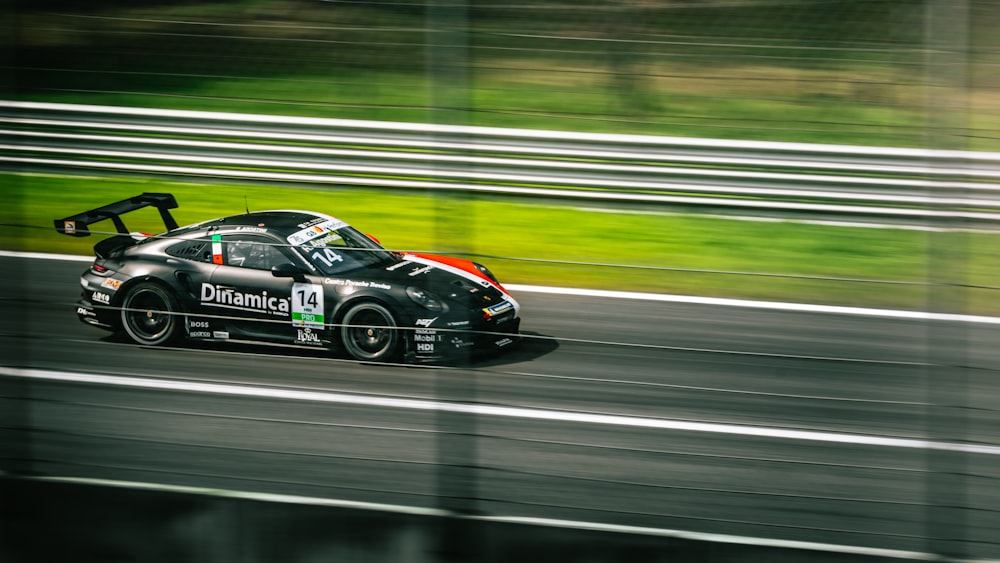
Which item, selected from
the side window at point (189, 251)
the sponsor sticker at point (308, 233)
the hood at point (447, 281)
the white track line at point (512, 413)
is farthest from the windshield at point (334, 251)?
the white track line at point (512, 413)

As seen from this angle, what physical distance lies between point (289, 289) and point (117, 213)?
71.5 inches

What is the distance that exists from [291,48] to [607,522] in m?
1.53

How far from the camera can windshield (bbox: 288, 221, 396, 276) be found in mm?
4191

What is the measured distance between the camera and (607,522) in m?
2.88

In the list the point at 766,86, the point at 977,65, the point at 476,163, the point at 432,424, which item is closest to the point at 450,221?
the point at 476,163

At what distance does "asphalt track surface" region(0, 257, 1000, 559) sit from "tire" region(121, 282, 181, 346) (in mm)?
82

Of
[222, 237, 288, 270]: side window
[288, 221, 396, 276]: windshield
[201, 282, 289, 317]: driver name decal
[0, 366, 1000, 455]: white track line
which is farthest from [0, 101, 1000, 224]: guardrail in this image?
[201, 282, 289, 317]: driver name decal

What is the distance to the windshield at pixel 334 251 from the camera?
419 centimetres

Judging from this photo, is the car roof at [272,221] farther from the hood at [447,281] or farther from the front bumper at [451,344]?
the front bumper at [451,344]

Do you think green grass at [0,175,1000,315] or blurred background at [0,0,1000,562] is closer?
blurred background at [0,0,1000,562]

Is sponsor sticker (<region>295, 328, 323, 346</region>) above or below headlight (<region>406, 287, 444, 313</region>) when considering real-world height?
below

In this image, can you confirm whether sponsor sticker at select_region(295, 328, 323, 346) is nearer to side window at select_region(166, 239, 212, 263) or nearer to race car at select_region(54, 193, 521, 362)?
race car at select_region(54, 193, 521, 362)

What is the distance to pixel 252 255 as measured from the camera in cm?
536

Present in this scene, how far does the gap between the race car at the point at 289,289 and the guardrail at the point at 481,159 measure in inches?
9.2
